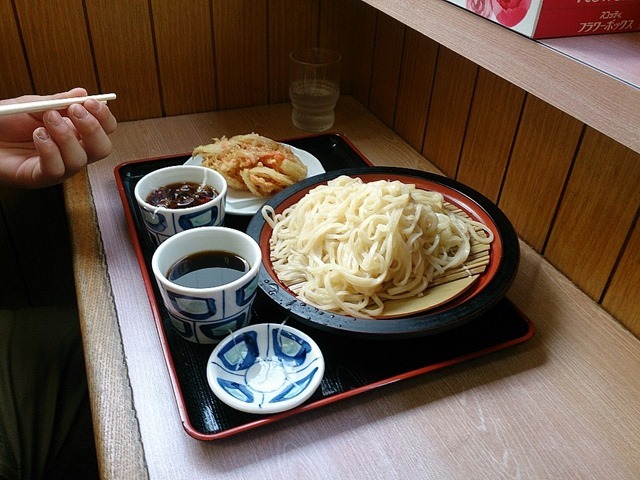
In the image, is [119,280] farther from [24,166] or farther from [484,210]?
[484,210]

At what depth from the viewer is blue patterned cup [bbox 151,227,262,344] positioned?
2.55ft

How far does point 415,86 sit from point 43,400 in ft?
3.57

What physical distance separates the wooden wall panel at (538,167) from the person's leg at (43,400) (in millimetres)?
970

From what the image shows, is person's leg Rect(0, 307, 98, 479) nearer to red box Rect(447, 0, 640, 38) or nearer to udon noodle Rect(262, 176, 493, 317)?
udon noodle Rect(262, 176, 493, 317)

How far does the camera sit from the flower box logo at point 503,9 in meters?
0.66

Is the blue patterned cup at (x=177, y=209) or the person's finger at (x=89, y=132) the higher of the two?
the person's finger at (x=89, y=132)

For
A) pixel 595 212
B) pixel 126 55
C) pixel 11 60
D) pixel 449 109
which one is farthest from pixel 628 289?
pixel 11 60

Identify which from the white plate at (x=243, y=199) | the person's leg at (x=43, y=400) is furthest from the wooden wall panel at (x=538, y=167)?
the person's leg at (x=43, y=400)

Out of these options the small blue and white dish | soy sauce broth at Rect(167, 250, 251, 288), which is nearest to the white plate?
soy sauce broth at Rect(167, 250, 251, 288)

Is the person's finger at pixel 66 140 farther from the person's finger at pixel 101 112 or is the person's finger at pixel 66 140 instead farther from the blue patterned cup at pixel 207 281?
the blue patterned cup at pixel 207 281

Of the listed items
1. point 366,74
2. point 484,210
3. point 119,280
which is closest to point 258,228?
point 119,280

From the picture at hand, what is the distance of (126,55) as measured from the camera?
139 cm

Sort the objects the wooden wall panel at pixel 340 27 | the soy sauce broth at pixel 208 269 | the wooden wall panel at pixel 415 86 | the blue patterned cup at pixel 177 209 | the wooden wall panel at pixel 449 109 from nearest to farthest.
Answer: the soy sauce broth at pixel 208 269
the blue patterned cup at pixel 177 209
the wooden wall panel at pixel 449 109
the wooden wall panel at pixel 415 86
the wooden wall panel at pixel 340 27

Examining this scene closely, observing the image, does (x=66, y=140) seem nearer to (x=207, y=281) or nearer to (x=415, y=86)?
(x=207, y=281)
